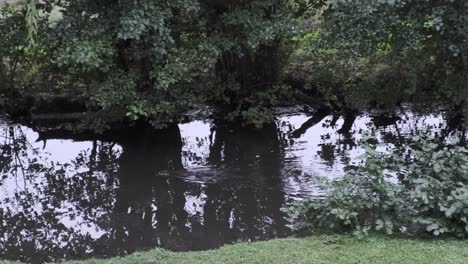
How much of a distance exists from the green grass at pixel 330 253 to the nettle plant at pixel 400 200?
0.39ft

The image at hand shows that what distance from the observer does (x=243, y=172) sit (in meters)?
8.18

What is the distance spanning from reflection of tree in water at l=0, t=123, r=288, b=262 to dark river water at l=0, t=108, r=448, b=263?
0.05ft

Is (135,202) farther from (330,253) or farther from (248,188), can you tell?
(330,253)

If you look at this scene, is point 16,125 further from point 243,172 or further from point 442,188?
point 442,188

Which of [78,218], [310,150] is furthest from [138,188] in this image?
[310,150]

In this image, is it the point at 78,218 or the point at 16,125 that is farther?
the point at 16,125

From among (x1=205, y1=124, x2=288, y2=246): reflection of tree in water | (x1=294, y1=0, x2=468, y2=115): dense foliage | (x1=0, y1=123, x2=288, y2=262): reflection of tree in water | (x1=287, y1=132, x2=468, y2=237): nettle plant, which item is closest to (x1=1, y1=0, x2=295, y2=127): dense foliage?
(x1=205, y1=124, x2=288, y2=246): reflection of tree in water

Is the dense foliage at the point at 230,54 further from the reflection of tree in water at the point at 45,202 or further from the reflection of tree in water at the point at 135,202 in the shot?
the reflection of tree in water at the point at 45,202

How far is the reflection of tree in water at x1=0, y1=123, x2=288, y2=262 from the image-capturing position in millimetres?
6055

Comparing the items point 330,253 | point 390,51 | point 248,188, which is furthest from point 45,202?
point 390,51

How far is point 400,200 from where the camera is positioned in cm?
438

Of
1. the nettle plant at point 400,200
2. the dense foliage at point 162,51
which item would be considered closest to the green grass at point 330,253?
the nettle plant at point 400,200

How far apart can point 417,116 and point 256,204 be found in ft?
16.0

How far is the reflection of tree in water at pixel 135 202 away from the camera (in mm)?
6055
